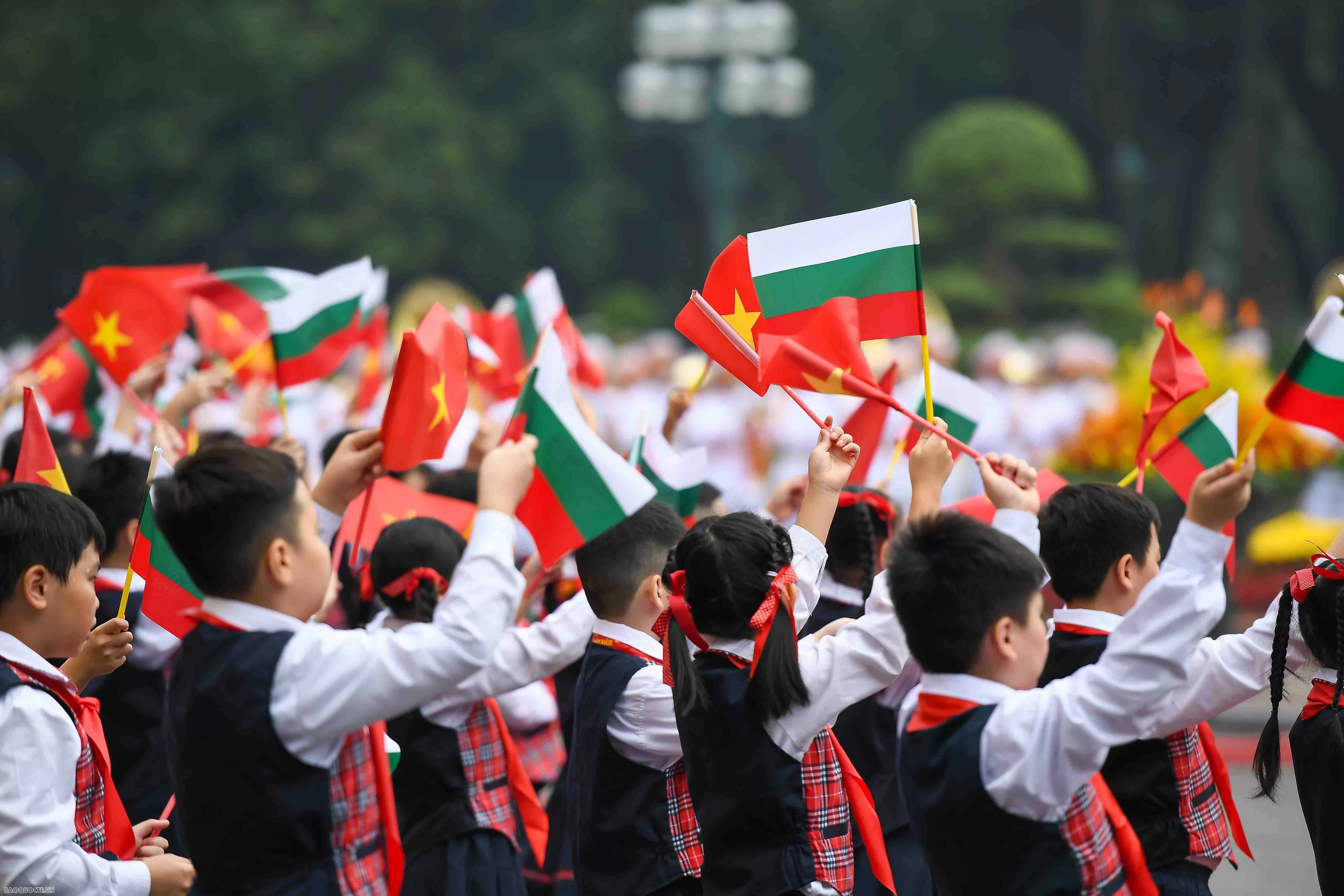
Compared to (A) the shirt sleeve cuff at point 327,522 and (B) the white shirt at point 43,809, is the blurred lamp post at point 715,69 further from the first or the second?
(B) the white shirt at point 43,809

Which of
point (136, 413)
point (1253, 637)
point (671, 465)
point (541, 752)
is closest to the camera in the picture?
point (1253, 637)

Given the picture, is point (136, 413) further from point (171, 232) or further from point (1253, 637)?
point (171, 232)

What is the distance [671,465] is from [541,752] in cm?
98

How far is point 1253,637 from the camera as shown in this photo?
8.89ft

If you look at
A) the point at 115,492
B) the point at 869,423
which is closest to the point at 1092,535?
the point at 869,423

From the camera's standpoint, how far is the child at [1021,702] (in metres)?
1.99

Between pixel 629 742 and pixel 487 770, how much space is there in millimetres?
603

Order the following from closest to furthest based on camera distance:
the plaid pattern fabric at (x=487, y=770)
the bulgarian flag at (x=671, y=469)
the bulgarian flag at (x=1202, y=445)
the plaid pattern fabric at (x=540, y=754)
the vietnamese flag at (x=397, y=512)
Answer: the plaid pattern fabric at (x=487, y=770) → the bulgarian flag at (x=1202, y=445) → the vietnamese flag at (x=397, y=512) → the bulgarian flag at (x=671, y=469) → the plaid pattern fabric at (x=540, y=754)

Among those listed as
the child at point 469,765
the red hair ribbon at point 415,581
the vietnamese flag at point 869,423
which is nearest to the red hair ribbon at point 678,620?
the child at point 469,765

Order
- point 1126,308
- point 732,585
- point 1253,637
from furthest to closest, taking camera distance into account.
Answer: point 1126,308 → point 1253,637 → point 732,585

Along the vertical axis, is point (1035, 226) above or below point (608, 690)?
below

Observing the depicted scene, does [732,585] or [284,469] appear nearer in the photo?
[284,469]

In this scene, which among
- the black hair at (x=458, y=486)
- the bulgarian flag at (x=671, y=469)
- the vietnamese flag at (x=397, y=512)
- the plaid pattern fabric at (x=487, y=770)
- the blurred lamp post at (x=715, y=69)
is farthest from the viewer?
the blurred lamp post at (x=715, y=69)

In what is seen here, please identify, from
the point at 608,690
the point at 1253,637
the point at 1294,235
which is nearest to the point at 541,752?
the point at 608,690
